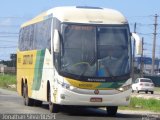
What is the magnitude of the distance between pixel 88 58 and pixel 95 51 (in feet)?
1.23

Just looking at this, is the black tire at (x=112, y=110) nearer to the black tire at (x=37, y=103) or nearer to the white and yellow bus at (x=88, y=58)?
the white and yellow bus at (x=88, y=58)

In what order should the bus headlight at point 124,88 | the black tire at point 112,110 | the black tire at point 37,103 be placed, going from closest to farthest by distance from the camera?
the bus headlight at point 124,88, the black tire at point 112,110, the black tire at point 37,103

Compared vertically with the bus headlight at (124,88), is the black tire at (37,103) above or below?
below

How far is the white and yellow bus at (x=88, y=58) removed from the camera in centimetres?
2088

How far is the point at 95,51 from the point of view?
21.2 metres

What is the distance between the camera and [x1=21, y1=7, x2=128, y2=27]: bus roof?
70.5 ft

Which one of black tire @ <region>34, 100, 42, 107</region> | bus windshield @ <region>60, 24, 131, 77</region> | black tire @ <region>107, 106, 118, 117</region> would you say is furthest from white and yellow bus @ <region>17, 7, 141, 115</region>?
black tire @ <region>34, 100, 42, 107</region>

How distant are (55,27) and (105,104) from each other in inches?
134

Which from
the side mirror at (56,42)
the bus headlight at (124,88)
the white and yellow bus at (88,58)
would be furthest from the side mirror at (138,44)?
the side mirror at (56,42)

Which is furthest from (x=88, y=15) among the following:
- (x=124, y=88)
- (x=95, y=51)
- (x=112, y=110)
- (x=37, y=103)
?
(x=37, y=103)

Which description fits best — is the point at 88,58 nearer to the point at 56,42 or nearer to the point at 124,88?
the point at 56,42

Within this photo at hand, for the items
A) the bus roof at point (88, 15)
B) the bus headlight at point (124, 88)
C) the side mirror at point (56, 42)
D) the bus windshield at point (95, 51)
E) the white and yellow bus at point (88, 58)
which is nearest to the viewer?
the side mirror at point (56, 42)

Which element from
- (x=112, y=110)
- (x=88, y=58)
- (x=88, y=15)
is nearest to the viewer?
(x=88, y=58)

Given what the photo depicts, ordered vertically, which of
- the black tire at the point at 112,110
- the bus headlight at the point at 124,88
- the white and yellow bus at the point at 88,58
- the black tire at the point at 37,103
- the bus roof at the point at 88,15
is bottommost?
the black tire at the point at 37,103
